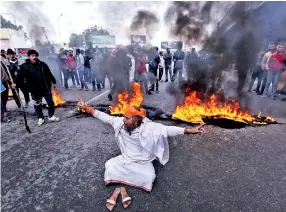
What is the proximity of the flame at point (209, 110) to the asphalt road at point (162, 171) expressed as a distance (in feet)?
2.12

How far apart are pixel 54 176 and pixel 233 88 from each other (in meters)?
6.92

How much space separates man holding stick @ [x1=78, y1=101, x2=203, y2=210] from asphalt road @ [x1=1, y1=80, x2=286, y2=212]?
0.58 ft

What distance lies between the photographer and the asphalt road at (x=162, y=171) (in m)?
2.72

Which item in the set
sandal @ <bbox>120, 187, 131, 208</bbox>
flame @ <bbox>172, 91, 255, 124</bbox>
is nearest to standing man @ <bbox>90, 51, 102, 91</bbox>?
flame @ <bbox>172, 91, 255, 124</bbox>

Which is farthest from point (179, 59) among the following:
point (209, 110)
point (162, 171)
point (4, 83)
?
point (162, 171)

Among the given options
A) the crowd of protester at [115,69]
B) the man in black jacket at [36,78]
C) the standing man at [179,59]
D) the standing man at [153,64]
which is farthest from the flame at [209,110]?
the standing man at [179,59]

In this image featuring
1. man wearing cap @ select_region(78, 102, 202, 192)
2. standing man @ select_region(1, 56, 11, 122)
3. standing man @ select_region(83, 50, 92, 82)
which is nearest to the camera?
man wearing cap @ select_region(78, 102, 202, 192)

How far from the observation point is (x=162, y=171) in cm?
337

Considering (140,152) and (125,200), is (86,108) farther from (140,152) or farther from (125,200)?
(125,200)

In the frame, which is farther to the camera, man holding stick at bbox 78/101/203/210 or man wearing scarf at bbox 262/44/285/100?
man wearing scarf at bbox 262/44/285/100

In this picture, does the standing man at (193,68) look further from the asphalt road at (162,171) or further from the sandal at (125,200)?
the sandal at (125,200)

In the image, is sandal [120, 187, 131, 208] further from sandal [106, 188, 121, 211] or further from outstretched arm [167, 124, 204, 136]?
outstretched arm [167, 124, 204, 136]

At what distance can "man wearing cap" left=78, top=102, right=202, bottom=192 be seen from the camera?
2.83 metres

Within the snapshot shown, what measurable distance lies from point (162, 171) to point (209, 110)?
124 inches
